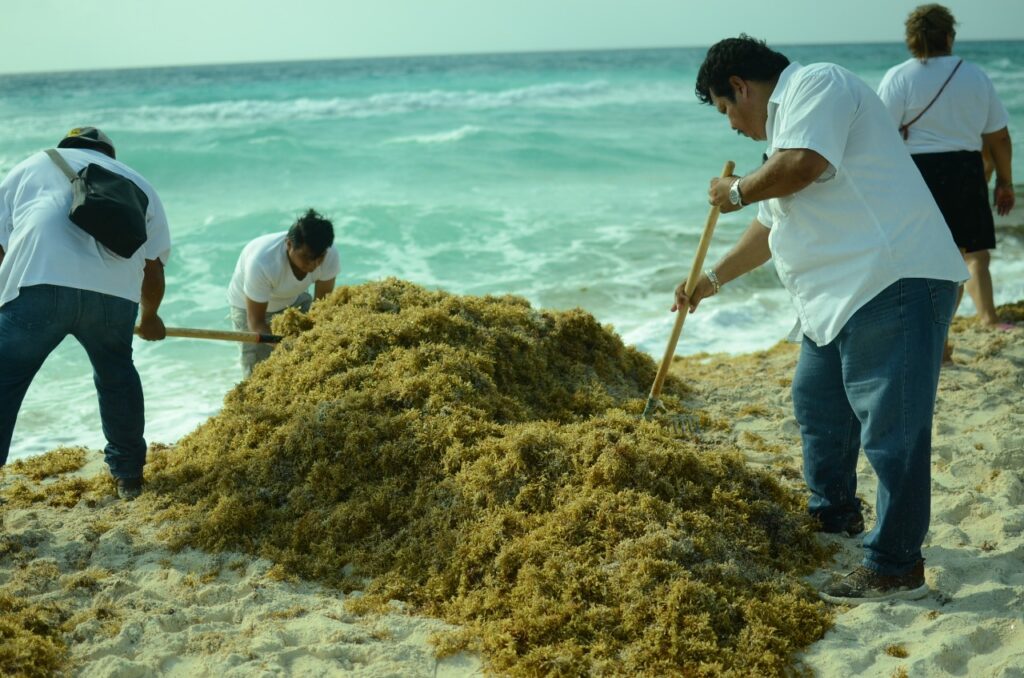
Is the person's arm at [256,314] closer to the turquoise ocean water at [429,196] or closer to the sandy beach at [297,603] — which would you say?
the turquoise ocean water at [429,196]

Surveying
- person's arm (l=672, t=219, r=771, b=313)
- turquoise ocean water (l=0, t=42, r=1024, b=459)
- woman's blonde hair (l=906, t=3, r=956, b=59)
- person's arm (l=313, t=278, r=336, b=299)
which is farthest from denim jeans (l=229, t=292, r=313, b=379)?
woman's blonde hair (l=906, t=3, r=956, b=59)

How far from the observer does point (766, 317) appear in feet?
26.4

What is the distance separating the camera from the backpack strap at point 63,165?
380 cm

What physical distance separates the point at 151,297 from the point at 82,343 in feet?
1.70

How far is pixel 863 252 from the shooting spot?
9.25 feet

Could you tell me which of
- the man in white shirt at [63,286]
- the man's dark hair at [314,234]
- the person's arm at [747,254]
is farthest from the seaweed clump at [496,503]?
the person's arm at [747,254]

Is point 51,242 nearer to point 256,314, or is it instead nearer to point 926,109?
point 256,314

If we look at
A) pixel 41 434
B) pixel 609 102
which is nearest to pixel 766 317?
pixel 41 434

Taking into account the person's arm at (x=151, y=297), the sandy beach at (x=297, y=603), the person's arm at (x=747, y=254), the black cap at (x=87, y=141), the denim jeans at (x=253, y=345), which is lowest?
the sandy beach at (x=297, y=603)

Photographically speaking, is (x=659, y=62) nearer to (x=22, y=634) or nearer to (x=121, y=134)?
(x=121, y=134)

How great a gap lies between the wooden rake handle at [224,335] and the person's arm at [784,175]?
295 cm

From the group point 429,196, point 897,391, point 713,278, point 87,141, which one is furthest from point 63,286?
point 429,196

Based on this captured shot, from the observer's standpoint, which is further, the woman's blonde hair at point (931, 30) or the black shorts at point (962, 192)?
the black shorts at point (962, 192)

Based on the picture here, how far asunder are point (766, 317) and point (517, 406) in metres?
4.40
